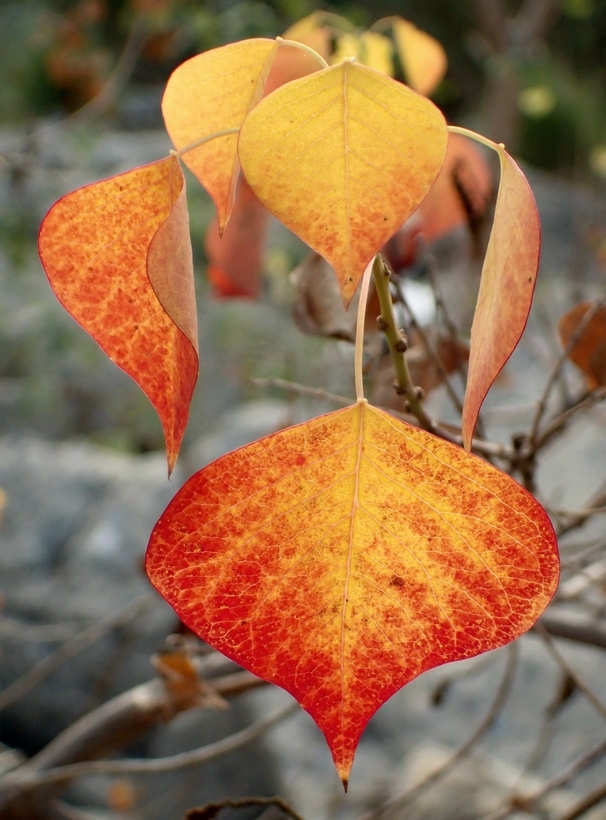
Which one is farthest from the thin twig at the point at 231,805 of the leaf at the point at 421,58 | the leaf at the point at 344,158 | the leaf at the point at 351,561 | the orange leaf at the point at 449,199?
the leaf at the point at 421,58

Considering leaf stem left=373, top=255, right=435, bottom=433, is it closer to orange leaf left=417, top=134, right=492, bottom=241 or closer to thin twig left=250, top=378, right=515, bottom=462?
thin twig left=250, top=378, right=515, bottom=462

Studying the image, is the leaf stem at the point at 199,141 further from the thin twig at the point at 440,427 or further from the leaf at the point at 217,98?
the thin twig at the point at 440,427

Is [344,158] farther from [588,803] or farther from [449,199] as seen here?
[588,803]

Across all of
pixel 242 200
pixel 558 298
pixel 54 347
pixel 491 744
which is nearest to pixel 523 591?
pixel 242 200

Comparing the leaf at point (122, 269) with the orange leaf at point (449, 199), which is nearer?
the leaf at point (122, 269)

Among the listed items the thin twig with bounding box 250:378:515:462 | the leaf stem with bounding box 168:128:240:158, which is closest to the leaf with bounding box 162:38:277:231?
the leaf stem with bounding box 168:128:240:158

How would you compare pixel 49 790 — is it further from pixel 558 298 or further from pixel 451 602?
pixel 558 298

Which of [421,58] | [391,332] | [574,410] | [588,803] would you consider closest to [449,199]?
[421,58]
